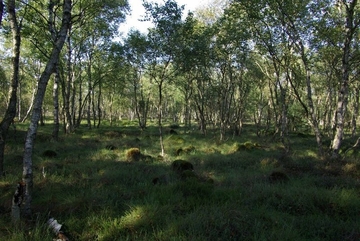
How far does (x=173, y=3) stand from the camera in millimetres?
12133

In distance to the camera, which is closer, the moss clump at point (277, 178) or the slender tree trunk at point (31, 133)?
the slender tree trunk at point (31, 133)

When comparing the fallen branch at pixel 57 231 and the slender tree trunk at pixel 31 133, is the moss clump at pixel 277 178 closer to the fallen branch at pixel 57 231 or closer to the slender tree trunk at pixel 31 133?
the fallen branch at pixel 57 231

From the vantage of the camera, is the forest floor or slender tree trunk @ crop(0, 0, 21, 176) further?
slender tree trunk @ crop(0, 0, 21, 176)

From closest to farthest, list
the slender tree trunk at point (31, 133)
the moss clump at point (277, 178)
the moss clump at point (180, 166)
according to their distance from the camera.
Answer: the slender tree trunk at point (31, 133), the moss clump at point (277, 178), the moss clump at point (180, 166)

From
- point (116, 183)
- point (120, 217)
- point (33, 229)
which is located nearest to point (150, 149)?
point (116, 183)

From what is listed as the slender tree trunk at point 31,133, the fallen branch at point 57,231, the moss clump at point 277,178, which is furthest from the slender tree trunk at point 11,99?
the moss clump at point 277,178

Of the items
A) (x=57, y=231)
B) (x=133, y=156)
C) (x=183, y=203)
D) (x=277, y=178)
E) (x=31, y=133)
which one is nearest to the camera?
(x=57, y=231)

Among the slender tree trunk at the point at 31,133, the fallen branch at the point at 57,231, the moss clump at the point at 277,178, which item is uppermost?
the slender tree trunk at the point at 31,133

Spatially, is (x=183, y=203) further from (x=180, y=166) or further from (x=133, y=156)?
(x=133, y=156)

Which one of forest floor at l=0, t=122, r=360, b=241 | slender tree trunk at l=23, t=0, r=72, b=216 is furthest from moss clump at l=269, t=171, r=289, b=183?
slender tree trunk at l=23, t=0, r=72, b=216

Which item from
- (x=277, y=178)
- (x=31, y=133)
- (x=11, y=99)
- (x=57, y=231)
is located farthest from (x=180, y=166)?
(x=11, y=99)

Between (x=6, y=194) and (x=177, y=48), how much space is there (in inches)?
414

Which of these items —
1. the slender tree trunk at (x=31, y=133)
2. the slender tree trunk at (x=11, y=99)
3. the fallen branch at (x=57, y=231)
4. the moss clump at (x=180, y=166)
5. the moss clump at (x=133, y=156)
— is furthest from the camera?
the moss clump at (x=133, y=156)

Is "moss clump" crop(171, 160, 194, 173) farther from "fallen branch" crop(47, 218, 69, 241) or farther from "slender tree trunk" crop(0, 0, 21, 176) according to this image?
"slender tree trunk" crop(0, 0, 21, 176)
